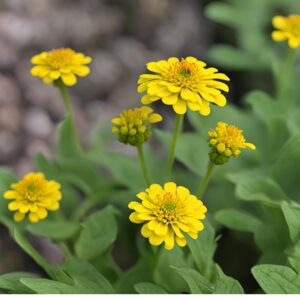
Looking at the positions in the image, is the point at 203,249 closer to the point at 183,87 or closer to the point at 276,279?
the point at 276,279

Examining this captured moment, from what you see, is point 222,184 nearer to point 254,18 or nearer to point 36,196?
point 36,196

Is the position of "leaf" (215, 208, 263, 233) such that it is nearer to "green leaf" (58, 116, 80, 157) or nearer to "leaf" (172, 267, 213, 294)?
"leaf" (172, 267, 213, 294)

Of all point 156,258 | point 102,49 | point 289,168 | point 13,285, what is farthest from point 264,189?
point 102,49

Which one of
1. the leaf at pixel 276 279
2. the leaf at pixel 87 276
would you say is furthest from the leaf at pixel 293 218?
the leaf at pixel 87 276

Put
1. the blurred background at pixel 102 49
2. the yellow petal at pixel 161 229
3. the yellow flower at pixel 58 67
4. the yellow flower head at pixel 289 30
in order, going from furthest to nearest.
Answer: the blurred background at pixel 102 49 → the yellow flower head at pixel 289 30 → the yellow flower at pixel 58 67 → the yellow petal at pixel 161 229

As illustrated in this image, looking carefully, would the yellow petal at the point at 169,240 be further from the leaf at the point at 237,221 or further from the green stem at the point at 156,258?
the leaf at the point at 237,221

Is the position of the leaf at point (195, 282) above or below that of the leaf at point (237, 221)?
above
